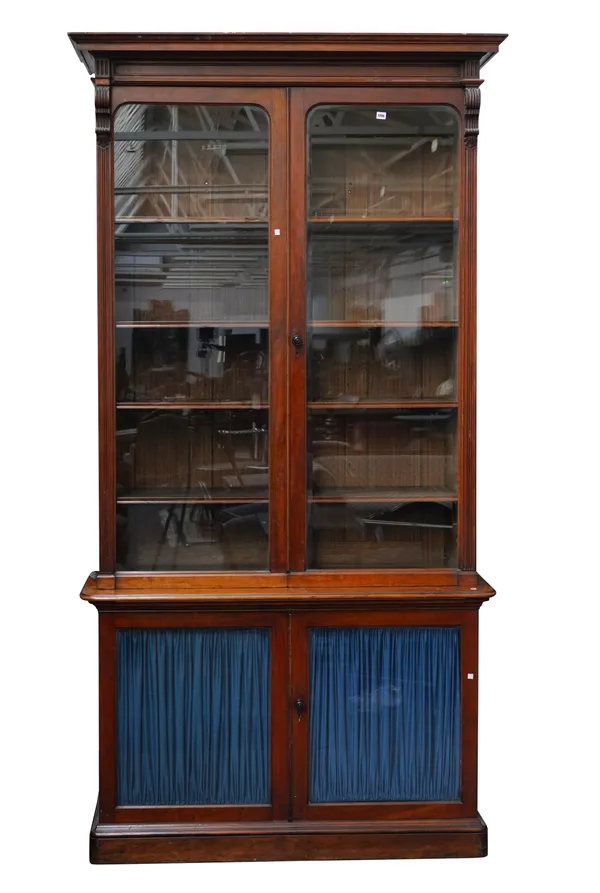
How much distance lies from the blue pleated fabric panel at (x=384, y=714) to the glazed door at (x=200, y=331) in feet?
1.40

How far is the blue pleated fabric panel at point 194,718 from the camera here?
11.5 ft

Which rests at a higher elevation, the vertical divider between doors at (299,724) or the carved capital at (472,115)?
the carved capital at (472,115)

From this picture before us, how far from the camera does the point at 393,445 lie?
3.70m

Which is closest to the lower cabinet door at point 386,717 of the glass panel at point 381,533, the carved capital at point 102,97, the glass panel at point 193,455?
the glass panel at point 381,533

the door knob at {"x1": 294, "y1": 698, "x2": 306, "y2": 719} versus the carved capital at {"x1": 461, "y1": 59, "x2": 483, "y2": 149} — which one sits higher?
the carved capital at {"x1": 461, "y1": 59, "x2": 483, "y2": 149}

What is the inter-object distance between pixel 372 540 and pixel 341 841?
3.59ft

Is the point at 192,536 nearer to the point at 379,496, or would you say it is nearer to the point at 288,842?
the point at 379,496

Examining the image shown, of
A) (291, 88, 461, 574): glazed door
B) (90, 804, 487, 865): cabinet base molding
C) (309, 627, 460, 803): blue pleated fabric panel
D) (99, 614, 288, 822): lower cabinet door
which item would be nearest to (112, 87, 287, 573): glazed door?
(291, 88, 461, 574): glazed door

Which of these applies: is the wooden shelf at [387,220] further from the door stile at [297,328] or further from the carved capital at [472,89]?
the carved capital at [472,89]

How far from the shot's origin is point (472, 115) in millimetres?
3436

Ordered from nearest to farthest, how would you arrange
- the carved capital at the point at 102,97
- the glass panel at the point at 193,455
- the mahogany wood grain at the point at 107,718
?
the carved capital at the point at 102,97
the mahogany wood grain at the point at 107,718
the glass panel at the point at 193,455

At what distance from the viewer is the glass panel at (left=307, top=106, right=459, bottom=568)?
3.57m

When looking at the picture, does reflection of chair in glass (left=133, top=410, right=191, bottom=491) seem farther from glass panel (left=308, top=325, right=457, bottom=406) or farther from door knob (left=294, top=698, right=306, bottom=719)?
door knob (left=294, top=698, right=306, bottom=719)

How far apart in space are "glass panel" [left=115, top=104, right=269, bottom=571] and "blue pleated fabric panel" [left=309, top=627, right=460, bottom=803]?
484mm
